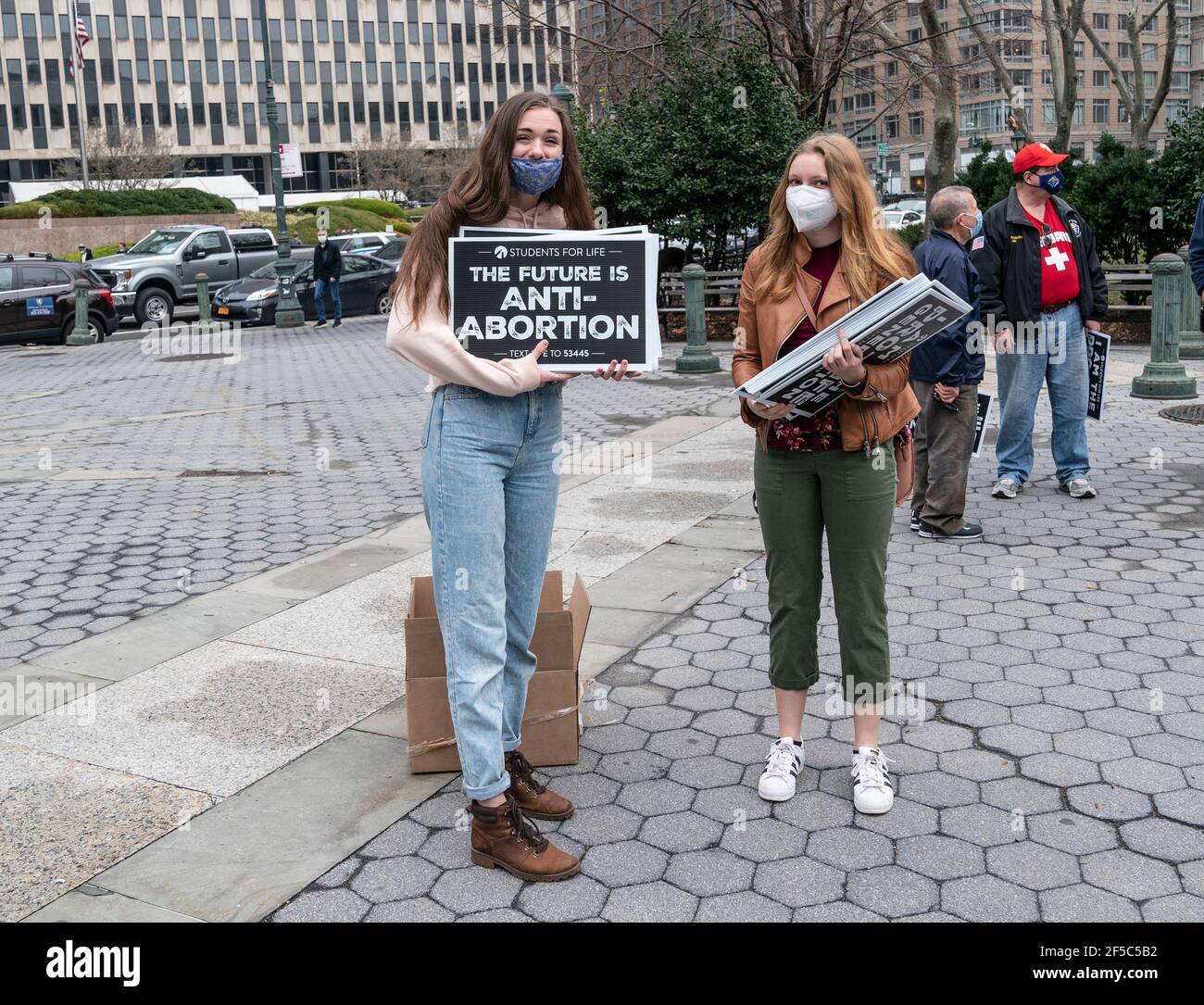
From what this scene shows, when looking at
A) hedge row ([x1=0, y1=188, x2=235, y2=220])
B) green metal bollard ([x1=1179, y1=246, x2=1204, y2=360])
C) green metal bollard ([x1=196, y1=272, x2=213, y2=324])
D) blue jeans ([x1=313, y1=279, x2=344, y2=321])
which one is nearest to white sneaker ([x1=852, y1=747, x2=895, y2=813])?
green metal bollard ([x1=1179, y1=246, x2=1204, y2=360])

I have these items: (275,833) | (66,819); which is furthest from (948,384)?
(66,819)

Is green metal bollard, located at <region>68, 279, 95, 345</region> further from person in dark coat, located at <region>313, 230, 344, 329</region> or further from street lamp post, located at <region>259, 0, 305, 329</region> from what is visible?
person in dark coat, located at <region>313, 230, 344, 329</region>

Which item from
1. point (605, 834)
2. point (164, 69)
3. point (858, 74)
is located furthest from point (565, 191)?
point (164, 69)

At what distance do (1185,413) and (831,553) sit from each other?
24.9 feet

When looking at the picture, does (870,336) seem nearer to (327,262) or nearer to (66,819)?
(66,819)

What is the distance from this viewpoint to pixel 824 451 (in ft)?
11.7

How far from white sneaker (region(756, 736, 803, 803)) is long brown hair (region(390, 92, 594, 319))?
1.66 m

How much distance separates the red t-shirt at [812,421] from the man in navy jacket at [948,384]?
9.06 feet

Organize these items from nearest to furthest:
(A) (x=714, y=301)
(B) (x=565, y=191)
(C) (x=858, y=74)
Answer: (B) (x=565, y=191) → (A) (x=714, y=301) → (C) (x=858, y=74)

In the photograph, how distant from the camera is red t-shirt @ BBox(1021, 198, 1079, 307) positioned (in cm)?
706

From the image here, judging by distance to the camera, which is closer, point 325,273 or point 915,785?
point 915,785
